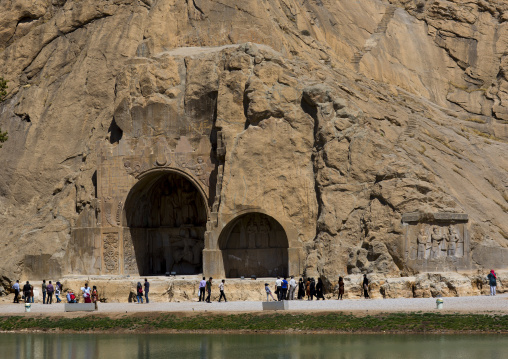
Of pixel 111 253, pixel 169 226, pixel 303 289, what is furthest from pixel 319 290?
pixel 169 226

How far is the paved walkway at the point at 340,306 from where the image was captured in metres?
36.0

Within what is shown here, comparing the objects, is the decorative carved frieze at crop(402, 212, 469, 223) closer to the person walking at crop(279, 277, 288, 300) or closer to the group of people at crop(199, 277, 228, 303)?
the person walking at crop(279, 277, 288, 300)

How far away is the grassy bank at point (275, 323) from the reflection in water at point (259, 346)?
23.4 inches

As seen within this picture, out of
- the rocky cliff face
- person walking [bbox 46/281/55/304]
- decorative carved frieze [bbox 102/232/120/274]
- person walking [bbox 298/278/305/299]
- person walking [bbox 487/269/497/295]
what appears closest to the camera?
person walking [bbox 487/269/497/295]

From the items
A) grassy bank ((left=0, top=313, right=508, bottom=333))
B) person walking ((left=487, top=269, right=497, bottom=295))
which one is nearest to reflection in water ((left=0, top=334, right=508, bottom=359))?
grassy bank ((left=0, top=313, right=508, bottom=333))

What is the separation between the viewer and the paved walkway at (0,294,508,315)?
118ft

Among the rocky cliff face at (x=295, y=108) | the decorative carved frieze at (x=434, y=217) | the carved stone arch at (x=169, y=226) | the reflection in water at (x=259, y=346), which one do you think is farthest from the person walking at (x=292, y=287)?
the carved stone arch at (x=169, y=226)

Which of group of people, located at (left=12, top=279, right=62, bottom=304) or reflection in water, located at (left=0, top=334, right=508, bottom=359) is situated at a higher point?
group of people, located at (left=12, top=279, right=62, bottom=304)

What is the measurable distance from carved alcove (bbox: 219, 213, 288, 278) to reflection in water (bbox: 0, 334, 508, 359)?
1430cm

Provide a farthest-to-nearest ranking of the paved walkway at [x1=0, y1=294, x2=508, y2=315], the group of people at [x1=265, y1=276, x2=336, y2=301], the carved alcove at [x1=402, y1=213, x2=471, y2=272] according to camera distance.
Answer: the carved alcove at [x1=402, y1=213, x2=471, y2=272] < the group of people at [x1=265, y1=276, x2=336, y2=301] < the paved walkway at [x1=0, y1=294, x2=508, y2=315]

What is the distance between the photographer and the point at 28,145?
58.7 m

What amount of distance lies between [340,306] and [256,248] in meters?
12.9

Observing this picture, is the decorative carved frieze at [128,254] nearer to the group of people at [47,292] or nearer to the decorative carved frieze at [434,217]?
the group of people at [47,292]

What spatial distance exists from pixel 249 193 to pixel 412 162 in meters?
7.83
